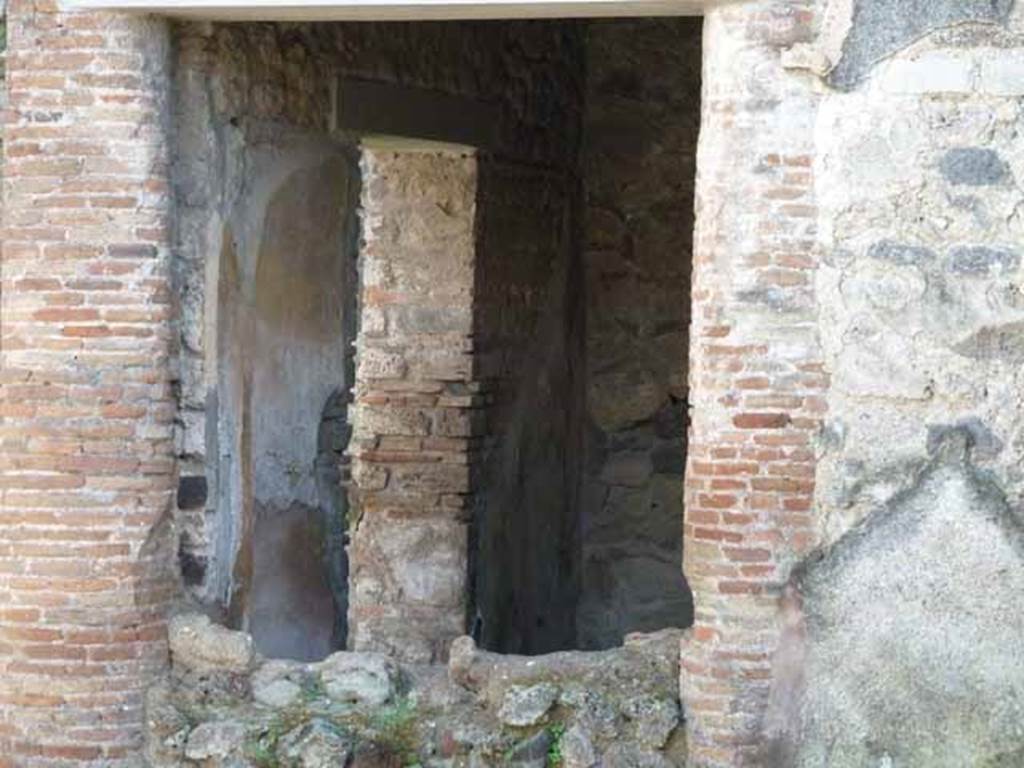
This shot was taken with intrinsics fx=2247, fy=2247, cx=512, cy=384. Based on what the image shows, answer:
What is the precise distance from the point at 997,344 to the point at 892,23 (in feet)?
3.30

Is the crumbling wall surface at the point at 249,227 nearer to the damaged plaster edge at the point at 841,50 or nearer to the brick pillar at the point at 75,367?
the brick pillar at the point at 75,367

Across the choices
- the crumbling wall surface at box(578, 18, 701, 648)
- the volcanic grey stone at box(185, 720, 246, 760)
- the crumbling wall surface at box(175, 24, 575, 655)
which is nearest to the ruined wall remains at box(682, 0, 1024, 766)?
the volcanic grey stone at box(185, 720, 246, 760)

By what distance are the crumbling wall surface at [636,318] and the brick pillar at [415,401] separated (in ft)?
5.12

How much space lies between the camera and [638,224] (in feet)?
35.3

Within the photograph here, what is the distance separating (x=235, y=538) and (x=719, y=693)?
1.97 m

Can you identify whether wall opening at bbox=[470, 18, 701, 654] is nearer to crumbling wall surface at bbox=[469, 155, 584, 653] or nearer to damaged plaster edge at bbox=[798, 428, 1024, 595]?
crumbling wall surface at bbox=[469, 155, 584, 653]

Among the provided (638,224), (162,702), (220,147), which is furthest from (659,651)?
(638,224)

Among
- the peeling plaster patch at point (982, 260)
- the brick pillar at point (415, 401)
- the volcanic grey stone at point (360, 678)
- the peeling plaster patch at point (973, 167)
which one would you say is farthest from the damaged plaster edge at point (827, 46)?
the brick pillar at point (415, 401)

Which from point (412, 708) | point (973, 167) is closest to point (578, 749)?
point (412, 708)

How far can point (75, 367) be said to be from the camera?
289 inches

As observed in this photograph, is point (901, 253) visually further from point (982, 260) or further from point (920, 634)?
point (920, 634)

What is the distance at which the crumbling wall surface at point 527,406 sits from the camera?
374 inches

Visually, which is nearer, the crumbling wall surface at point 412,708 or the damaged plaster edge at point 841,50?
the damaged plaster edge at point 841,50

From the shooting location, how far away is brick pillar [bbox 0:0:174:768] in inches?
288
